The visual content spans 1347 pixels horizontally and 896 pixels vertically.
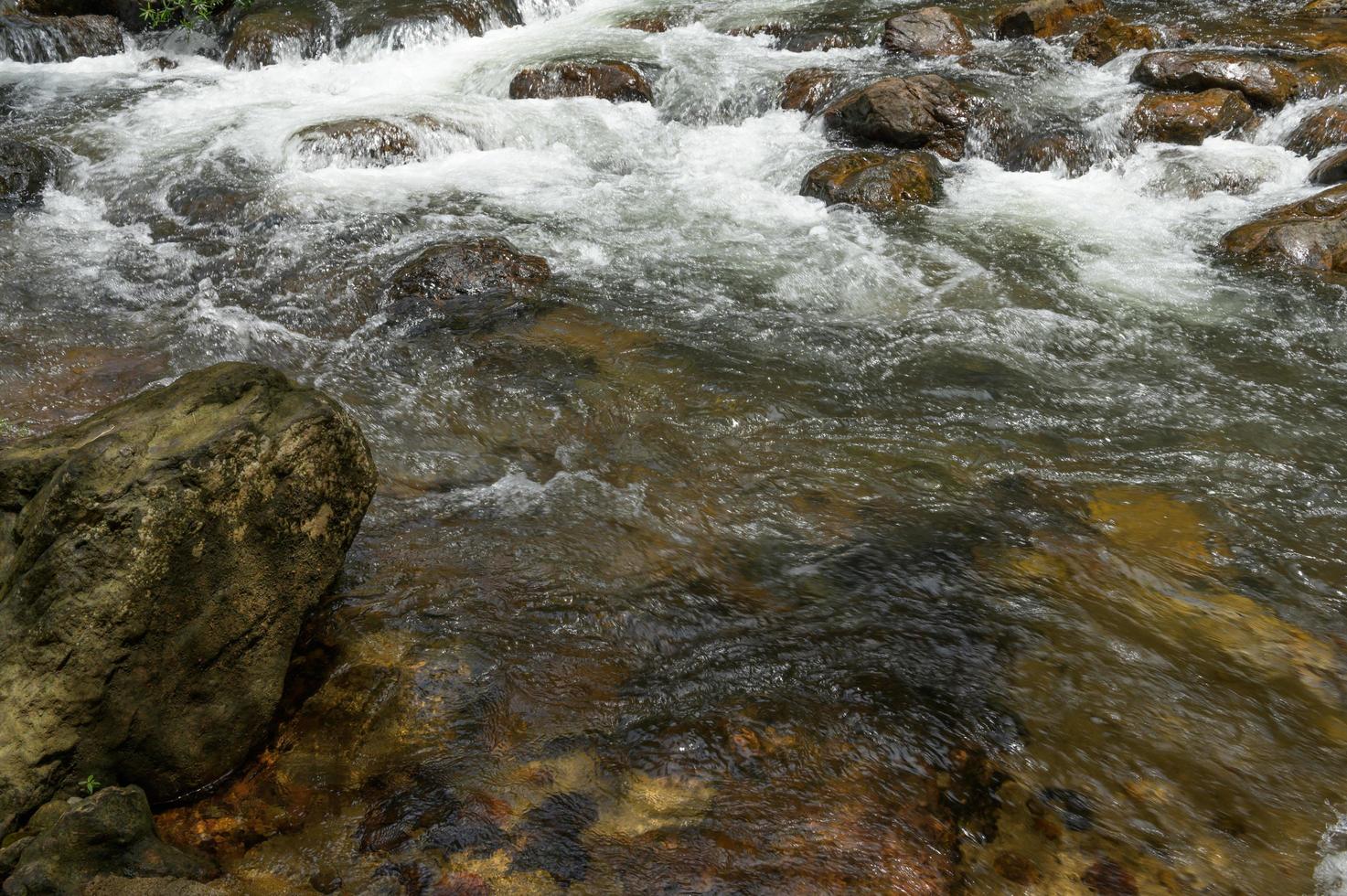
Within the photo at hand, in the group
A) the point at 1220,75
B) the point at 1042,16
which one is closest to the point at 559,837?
the point at 1220,75

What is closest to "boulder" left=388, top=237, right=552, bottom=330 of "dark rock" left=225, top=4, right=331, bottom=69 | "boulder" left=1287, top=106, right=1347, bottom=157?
"boulder" left=1287, top=106, right=1347, bottom=157

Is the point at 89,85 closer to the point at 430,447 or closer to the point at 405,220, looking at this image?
the point at 405,220

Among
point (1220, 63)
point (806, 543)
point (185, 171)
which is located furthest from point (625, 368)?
point (1220, 63)

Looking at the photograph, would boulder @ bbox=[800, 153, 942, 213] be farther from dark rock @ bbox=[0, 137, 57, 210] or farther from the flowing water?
dark rock @ bbox=[0, 137, 57, 210]

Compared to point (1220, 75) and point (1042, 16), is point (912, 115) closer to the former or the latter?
point (1220, 75)

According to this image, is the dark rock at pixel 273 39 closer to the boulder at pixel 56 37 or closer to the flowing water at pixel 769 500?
the boulder at pixel 56 37

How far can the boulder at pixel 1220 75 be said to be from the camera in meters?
9.04

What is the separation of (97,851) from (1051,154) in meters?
9.05

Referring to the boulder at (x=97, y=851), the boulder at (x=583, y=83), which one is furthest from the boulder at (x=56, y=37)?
the boulder at (x=97, y=851)

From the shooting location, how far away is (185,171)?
8703 millimetres

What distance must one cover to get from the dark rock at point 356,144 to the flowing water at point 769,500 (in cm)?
17

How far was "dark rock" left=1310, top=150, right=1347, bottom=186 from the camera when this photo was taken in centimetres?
799

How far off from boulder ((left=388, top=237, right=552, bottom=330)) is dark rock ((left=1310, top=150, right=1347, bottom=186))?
6.67 metres

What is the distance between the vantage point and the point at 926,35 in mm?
10883
